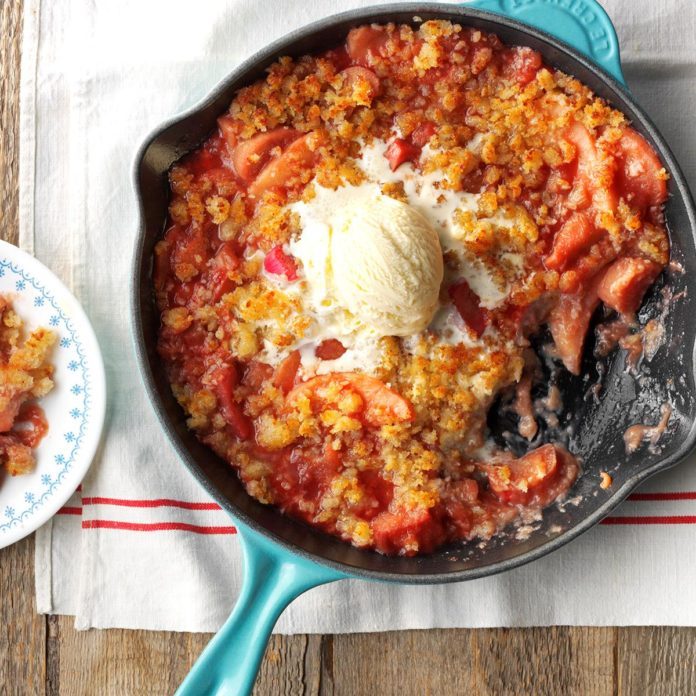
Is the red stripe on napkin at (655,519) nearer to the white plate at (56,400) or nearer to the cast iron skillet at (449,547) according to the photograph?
the cast iron skillet at (449,547)

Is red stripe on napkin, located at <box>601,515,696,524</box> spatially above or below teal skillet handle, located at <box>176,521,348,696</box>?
above

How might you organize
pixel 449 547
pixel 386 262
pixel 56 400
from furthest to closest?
pixel 56 400, pixel 449 547, pixel 386 262

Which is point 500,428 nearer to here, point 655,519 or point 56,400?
point 655,519

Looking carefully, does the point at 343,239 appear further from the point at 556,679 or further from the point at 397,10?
the point at 556,679

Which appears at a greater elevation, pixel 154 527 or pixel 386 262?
pixel 386 262

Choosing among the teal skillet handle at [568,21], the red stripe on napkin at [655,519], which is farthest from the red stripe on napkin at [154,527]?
the teal skillet handle at [568,21]

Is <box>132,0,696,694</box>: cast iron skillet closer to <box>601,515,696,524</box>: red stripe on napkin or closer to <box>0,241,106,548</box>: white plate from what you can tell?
<box>601,515,696,524</box>: red stripe on napkin

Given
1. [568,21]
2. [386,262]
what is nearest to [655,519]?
[386,262]

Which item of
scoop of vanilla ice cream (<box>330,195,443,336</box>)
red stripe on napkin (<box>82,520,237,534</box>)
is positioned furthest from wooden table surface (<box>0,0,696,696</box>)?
scoop of vanilla ice cream (<box>330,195,443,336</box>)
